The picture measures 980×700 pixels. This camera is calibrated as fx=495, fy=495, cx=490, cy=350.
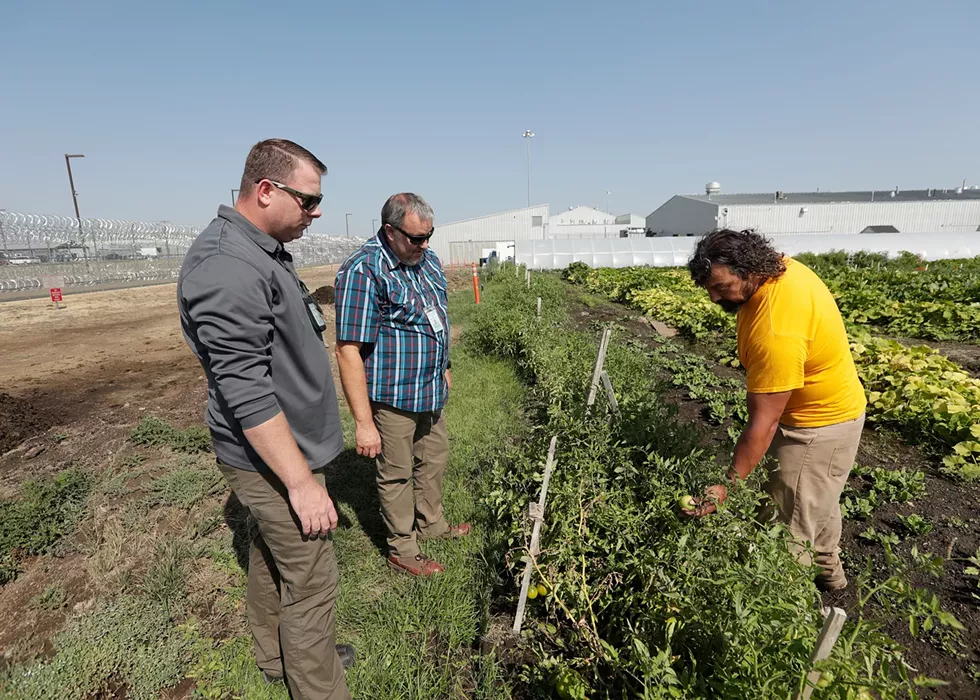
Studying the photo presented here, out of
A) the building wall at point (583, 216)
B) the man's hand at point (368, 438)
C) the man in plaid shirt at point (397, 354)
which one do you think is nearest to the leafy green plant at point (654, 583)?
the man in plaid shirt at point (397, 354)

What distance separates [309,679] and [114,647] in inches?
48.7

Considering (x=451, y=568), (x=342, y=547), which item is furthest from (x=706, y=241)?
(x=342, y=547)

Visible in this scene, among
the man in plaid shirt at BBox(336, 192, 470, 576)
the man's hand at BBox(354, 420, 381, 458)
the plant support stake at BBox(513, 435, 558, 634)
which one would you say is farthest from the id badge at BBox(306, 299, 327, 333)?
the plant support stake at BBox(513, 435, 558, 634)

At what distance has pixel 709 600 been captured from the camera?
1794 millimetres

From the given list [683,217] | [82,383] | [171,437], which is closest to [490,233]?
[683,217]

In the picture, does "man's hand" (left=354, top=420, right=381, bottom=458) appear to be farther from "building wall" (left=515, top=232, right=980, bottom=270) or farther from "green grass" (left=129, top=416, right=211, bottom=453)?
"building wall" (left=515, top=232, right=980, bottom=270)

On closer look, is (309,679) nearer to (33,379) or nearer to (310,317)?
(310,317)

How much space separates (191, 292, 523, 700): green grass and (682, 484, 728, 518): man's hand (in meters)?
1.10

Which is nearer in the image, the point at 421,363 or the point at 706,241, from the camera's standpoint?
the point at 706,241

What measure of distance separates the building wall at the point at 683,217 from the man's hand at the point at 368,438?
33.7 meters

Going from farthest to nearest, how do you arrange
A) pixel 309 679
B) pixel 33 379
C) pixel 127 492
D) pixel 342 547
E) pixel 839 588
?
pixel 33 379 < pixel 127 492 < pixel 342 547 < pixel 839 588 < pixel 309 679

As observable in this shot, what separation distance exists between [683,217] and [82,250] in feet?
131

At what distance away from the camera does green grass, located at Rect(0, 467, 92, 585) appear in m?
3.13

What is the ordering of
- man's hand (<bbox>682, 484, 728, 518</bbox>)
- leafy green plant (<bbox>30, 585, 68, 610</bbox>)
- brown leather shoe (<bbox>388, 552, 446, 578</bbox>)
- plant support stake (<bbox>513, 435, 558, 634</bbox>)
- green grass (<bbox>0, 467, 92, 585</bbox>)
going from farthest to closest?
green grass (<bbox>0, 467, 92, 585</bbox>)
brown leather shoe (<bbox>388, 552, 446, 578</bbox>)
leafy green plant (<bbox>30, 585, 68, 610</bbox>)
plant support stake (<bbox>513, 435, 558, 634</bbox>)
man's hand (<bbox>682, 484, 728, 518</bbox>)
